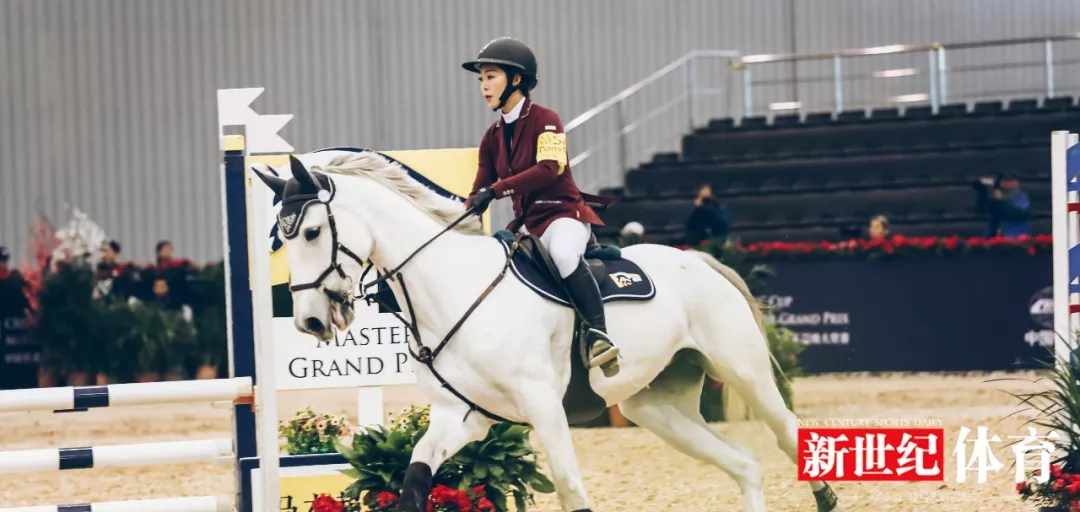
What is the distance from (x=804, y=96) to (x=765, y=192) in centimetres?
147

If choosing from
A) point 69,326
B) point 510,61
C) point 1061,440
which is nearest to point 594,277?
point 510,61

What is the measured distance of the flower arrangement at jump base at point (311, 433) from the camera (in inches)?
229

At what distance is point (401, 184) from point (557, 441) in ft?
3.38

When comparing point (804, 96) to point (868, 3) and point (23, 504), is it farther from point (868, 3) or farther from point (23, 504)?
point (23, 504)

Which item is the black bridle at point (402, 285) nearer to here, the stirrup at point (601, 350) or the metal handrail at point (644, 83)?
the stirrup at point (601, 350)

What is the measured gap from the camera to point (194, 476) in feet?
27.1

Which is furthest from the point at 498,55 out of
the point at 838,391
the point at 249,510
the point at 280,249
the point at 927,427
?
the point at 838,391

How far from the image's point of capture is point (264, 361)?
4430mm

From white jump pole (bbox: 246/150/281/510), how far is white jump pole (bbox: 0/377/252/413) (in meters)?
0.12

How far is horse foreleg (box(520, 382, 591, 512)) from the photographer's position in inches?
179

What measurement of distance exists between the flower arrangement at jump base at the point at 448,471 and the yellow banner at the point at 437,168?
82 centimetres

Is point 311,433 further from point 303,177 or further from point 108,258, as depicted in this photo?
point 108,258

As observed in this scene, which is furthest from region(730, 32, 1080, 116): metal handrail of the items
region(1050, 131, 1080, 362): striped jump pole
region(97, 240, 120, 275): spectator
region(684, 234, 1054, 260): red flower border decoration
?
region(1050, 131, 1080, 362): striped jump pole

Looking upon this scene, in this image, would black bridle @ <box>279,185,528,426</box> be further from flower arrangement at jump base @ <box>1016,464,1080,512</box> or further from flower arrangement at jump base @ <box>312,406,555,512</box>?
flower arrangement at jump base @ <box>1016,464,1080,512</box>
